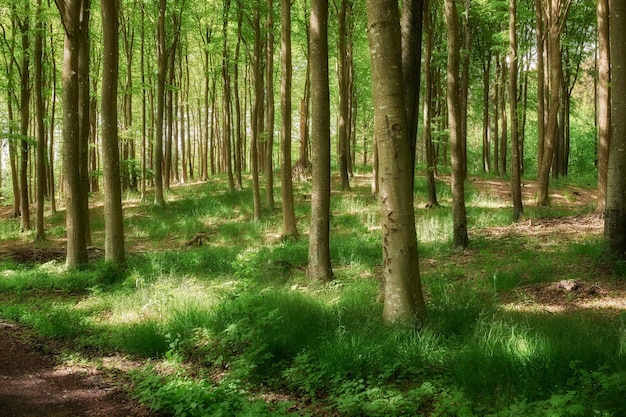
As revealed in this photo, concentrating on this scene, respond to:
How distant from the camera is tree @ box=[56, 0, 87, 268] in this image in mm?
10227

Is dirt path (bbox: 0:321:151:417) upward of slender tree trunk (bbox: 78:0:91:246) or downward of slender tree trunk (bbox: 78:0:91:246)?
downward

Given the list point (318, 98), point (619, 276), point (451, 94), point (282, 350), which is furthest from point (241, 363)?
point (451, 94)

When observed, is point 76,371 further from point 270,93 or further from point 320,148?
point 270,93

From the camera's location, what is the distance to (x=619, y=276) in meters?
6.79

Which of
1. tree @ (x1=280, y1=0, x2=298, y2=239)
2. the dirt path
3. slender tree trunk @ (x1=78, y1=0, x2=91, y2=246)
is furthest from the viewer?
tree @ (x1=280, y1=0, x2=298, y2=239)

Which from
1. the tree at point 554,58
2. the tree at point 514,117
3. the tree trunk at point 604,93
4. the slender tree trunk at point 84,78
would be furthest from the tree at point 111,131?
the tree at point 554,58

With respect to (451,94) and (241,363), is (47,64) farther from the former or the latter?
(241,363)

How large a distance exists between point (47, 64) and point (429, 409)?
66.9ft

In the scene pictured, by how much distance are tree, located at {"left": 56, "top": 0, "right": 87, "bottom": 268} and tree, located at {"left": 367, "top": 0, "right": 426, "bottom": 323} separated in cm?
819

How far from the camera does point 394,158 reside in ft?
15.8

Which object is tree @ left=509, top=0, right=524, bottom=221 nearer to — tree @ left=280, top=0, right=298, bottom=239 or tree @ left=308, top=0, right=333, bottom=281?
tree @ left=280, top=0, right=298, bottom=239

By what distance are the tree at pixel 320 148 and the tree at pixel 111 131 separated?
457 cm


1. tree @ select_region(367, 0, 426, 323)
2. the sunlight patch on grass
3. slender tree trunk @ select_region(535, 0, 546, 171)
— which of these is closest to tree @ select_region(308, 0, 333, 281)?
the sunlight patch on grass

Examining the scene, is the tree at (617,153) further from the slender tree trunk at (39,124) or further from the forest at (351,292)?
the slender tree trunk at (39,124)
